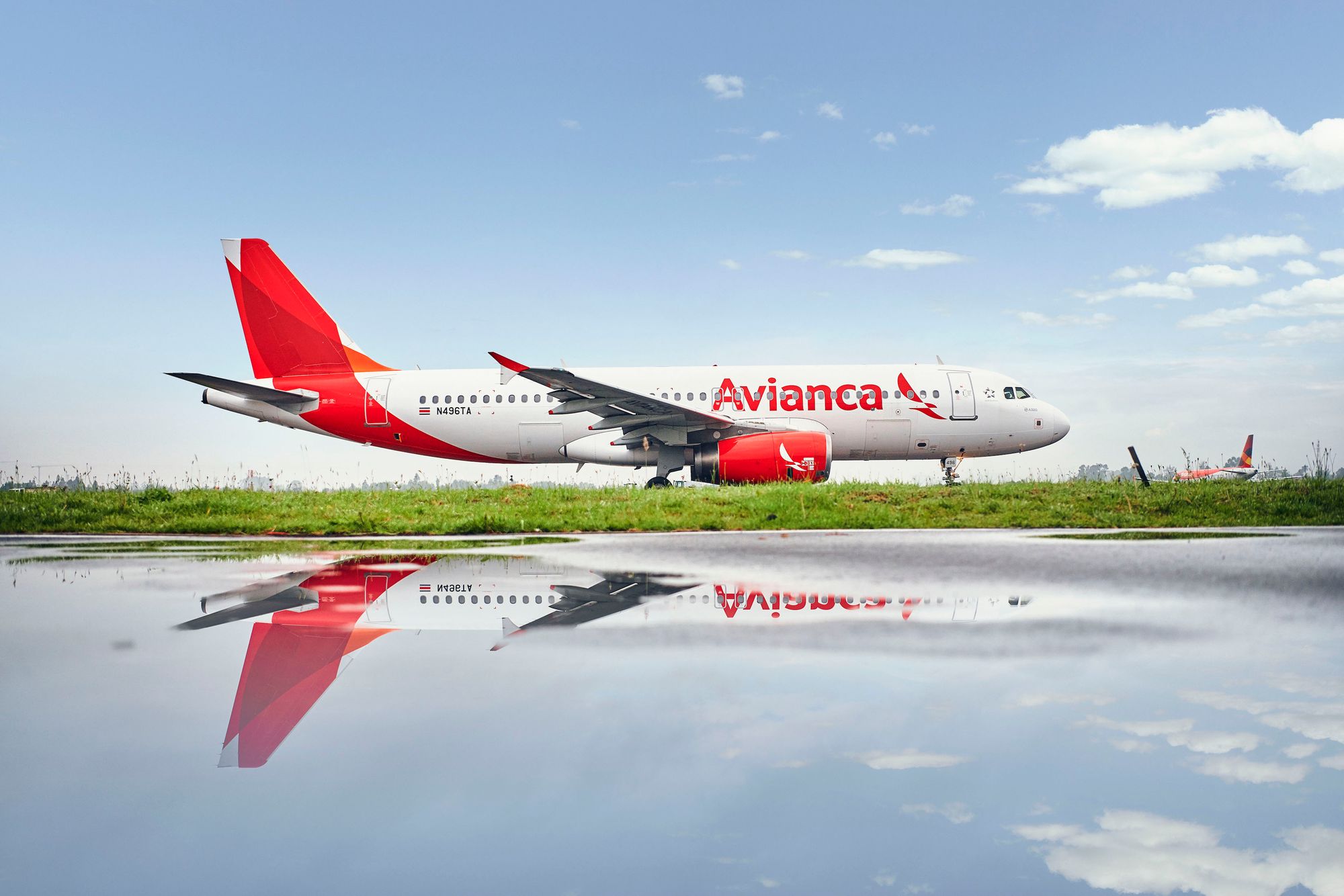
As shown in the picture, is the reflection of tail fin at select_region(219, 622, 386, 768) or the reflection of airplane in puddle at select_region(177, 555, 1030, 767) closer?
the reflection of tail fin at select_region(219, 622, 386, 768)

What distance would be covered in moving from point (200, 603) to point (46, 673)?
1788 millimetres

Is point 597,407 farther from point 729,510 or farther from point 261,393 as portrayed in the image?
point 261,393

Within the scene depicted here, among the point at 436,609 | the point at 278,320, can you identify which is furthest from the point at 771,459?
the point at 278,320

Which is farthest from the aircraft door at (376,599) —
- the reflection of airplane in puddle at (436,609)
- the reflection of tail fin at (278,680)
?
the reflection of tail fin at (278,680)

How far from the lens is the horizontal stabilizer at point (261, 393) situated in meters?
21.4

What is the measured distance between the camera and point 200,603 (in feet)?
20.1

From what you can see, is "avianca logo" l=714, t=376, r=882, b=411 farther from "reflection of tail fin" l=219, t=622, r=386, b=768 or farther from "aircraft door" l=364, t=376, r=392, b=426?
"reflection of tail fin" l=219, t=622, r=386, b=768

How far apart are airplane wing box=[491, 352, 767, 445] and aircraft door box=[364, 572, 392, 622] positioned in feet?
34.6

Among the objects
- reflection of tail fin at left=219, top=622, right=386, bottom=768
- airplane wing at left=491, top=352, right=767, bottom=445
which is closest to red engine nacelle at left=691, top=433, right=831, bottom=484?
airplane wing at left=491, top=352, right=767, bottom=445

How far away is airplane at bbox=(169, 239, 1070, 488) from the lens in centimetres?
2089

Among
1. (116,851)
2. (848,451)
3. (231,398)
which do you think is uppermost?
(231,398)

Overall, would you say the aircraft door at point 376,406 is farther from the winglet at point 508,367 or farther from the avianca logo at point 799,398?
the avianca logo at point 799,398

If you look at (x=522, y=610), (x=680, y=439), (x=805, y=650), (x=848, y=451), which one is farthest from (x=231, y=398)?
(x=805, y=650)

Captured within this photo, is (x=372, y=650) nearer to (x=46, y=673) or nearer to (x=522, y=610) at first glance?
(x=522, y=610)
